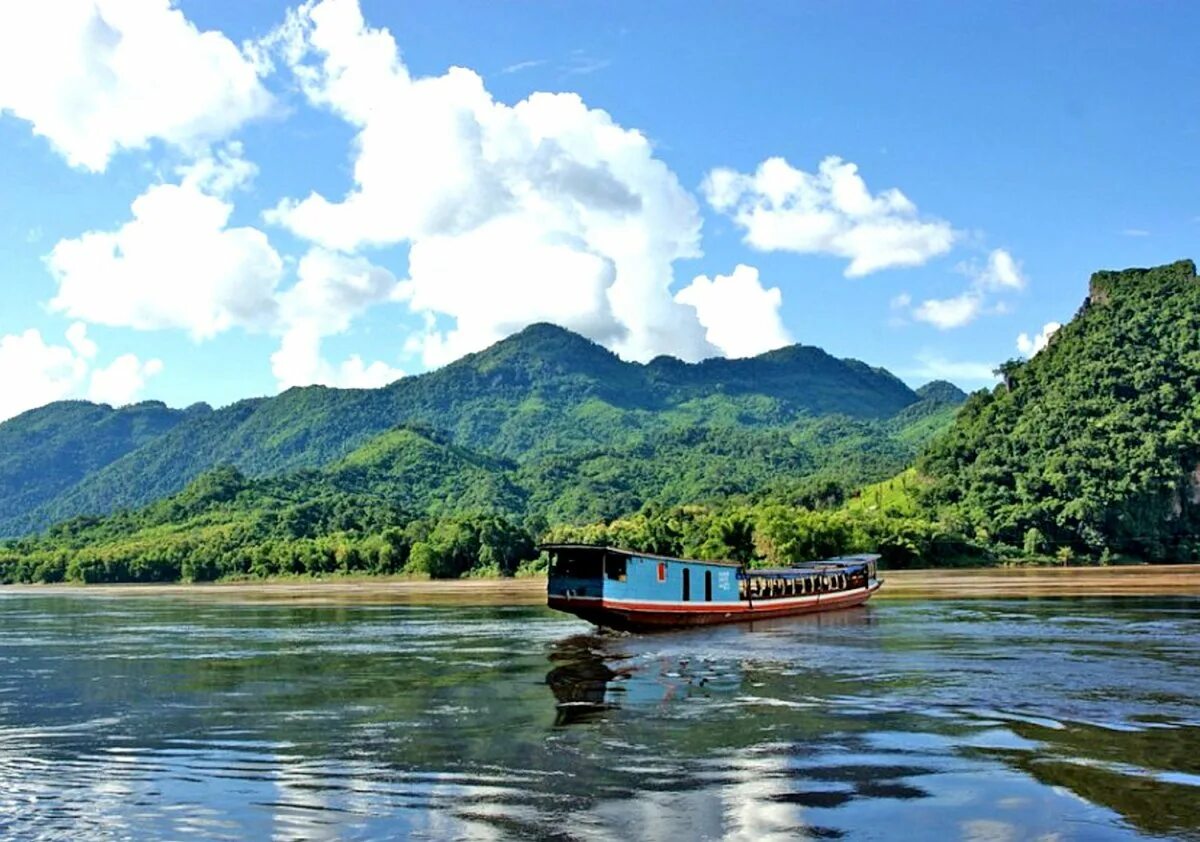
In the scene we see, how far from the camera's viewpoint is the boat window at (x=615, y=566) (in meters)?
56.9

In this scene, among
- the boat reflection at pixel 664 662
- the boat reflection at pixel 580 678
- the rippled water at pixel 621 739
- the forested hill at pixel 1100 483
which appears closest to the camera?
the rippled water at pixel 621 739

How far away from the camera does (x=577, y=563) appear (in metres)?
58.0

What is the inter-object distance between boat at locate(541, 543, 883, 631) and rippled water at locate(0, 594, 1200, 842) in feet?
12.0

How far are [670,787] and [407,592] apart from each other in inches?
4369

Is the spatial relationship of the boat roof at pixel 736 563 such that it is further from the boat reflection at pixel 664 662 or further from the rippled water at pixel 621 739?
the rippled water at pixel 621 739

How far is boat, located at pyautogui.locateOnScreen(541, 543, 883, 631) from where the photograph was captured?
187 feet

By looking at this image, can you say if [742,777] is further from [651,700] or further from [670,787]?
[651,700]

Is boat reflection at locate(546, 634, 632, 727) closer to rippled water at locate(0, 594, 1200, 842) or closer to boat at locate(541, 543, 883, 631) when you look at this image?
rippled water at locate(0, 594, 1200, 842)

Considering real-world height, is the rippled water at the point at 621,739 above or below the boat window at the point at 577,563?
below

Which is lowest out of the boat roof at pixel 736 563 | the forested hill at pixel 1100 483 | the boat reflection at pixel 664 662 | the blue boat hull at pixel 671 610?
the boat reflection at pixel 664 662

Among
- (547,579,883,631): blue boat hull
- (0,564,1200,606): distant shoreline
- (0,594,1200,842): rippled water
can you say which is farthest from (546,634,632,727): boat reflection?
(0,564,1200,606): distant shoreline

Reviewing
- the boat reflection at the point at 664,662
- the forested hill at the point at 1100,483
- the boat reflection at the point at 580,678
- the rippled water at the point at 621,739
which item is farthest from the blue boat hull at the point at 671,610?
the forested hill at the point at 1100,483

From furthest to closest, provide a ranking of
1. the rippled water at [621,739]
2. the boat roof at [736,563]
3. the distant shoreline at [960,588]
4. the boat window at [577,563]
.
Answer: the distant shoreline at [960,588], the boat window at [577,563], the boat roof at [736,563], the rippled water at [621,739]

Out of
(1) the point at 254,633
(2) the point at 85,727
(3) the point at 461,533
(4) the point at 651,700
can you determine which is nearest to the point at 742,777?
(4) the point at 651,700
